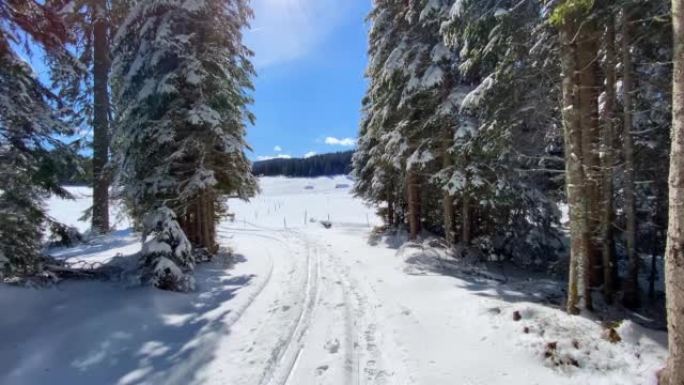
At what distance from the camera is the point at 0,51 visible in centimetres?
603

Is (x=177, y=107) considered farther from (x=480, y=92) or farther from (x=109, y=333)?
(x=480, y=92)

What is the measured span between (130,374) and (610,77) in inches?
341

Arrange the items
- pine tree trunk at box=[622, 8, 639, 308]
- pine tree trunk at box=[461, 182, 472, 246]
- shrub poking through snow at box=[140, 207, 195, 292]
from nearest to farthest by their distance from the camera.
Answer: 1. pine tree trunk at box=[622, 8, 639, 308]
2. shrub poking through snow at box=[140, 207, 195, 292]
3. pine tree trunk at box=[461, 182, 472, 246]

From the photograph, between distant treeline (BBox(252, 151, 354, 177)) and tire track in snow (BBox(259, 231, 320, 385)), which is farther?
distant treeline (BBox(252, 151, 354, 177))

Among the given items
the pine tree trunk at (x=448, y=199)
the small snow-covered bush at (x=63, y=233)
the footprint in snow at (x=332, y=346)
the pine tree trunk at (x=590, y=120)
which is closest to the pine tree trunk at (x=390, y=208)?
the pine tree trunk at (x=448, y=199)

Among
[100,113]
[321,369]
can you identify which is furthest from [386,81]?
[100,113]

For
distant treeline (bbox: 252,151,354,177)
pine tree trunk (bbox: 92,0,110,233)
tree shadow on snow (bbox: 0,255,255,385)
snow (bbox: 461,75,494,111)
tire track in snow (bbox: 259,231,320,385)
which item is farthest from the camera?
distant treeline (bbox: 252,151,354,177)

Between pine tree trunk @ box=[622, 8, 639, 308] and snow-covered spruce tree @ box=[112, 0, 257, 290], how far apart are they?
326 inches

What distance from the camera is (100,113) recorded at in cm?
1352

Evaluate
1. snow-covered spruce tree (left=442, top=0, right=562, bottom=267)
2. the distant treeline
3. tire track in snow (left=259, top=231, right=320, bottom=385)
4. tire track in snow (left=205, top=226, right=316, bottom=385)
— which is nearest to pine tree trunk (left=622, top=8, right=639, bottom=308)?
snow-covered spruce tree (left=442, top=0, right=562, bottom=267)

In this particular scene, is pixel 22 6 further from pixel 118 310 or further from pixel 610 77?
pixel 610 77

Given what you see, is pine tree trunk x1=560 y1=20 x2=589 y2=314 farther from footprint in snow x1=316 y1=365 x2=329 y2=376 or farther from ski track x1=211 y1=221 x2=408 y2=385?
footprint in snow x1=316 y1=365 x2=329 y2=376

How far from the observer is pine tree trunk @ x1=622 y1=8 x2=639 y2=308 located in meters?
6.64

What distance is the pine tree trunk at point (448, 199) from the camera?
1126 cm
